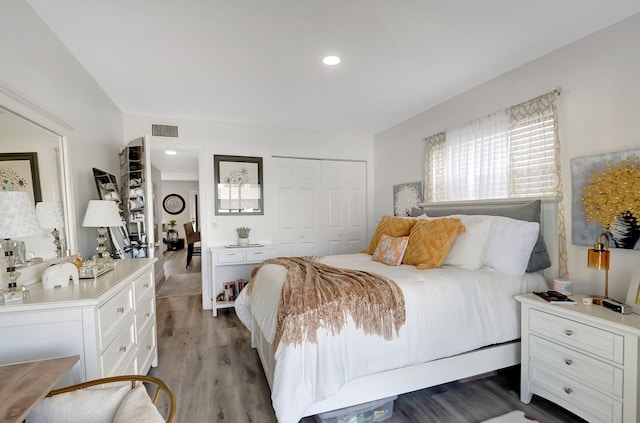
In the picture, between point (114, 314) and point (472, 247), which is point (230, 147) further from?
point (472, 247)

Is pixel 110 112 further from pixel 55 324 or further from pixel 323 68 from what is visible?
pixel 55 324

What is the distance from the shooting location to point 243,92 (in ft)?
9.76

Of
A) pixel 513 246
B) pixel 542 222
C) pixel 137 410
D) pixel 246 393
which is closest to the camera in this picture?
pixel 137 410

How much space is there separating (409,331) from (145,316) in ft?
6.25

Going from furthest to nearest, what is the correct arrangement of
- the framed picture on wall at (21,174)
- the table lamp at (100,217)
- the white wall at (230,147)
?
the white wall at (230,147)
the table lamp at (100,217)
the framed picture on wall at (21,174)

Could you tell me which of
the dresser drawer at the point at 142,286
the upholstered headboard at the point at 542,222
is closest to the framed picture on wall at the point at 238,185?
the dresser drawer at the point at 142,286

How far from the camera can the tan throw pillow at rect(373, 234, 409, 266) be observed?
2.47m

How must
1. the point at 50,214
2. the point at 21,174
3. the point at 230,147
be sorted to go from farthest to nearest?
the point at 230,147, the point at 50,214, the point at 21,174

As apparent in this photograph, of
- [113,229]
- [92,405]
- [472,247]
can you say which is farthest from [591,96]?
[113,229]

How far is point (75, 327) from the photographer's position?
1.27m

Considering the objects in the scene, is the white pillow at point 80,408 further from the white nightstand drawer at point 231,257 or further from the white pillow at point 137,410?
the white nightstand drawer at point 231,257

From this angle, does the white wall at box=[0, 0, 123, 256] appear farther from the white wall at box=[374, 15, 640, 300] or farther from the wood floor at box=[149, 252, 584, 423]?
the white wall at box=[374, 15, 640, 300]

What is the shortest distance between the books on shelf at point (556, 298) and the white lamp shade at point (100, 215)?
10.1ft

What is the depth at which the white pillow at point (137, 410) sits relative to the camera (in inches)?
29.9
